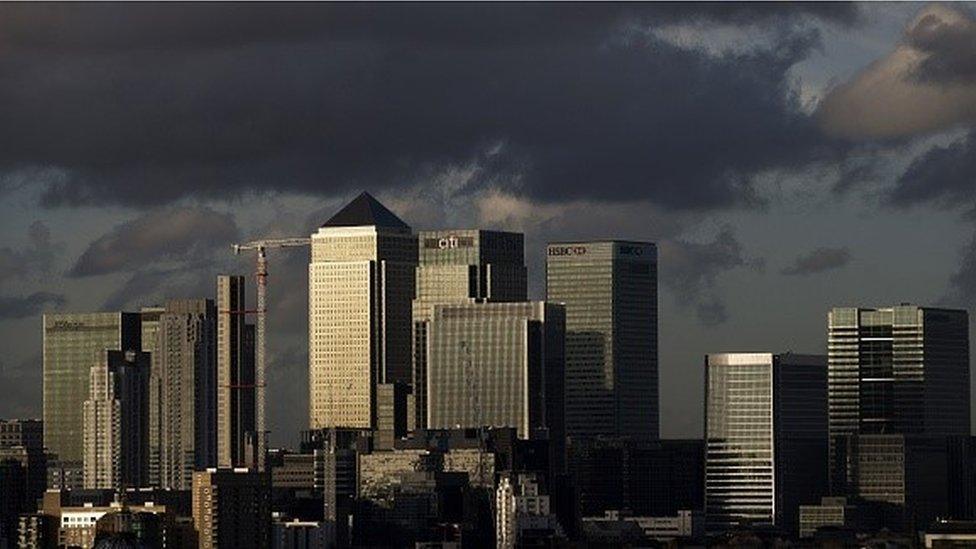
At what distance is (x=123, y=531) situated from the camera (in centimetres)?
19138
